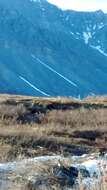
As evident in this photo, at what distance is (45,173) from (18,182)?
61cm

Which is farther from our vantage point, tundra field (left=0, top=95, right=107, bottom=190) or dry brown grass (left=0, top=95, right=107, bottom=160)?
dry brown grass (left=0, top=95, right=107, bottom=160)

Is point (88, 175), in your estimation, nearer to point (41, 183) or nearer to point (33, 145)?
point (41, 183)

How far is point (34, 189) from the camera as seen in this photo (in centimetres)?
867

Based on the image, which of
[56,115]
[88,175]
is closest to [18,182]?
[88,175]

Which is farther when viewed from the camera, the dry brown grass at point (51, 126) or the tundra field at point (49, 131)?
the dry brown grass at point (51, 126)

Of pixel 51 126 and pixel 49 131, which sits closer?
pixel 49 131

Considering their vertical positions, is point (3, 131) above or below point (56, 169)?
above

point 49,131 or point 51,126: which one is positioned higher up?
point 51,126

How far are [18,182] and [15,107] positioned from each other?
12087 millimetres

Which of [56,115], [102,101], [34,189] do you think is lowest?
[34,189]

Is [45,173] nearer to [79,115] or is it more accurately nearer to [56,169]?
[56,169]

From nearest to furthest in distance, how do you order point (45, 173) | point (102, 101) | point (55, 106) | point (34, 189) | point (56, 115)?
point (34, 189), point (45, 173), point (56, 115), point (55, 106), point (102, 101)

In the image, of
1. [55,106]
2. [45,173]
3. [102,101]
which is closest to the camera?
[45,173]

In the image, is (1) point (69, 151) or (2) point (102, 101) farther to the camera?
(2) point (102, 101)
